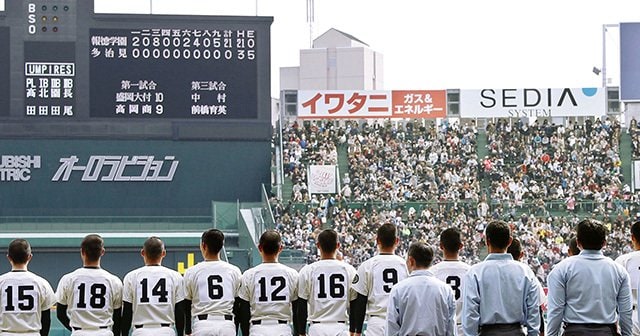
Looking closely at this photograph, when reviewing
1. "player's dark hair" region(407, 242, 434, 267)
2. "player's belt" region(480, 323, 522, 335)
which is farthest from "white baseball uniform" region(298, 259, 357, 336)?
"player's belt" region(480, 323, 522, 335)

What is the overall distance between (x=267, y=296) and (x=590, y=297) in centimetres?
317

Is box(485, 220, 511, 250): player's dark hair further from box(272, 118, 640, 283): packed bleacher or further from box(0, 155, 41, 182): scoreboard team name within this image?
box(0, 155, 41, 182): scoreboard team name

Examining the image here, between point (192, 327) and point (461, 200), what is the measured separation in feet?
85.0

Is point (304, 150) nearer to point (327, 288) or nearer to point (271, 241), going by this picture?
point (327, 288)

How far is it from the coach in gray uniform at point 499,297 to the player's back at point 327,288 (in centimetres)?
234

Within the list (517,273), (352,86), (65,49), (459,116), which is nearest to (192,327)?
(517,273)

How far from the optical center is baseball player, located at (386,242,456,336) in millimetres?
9703

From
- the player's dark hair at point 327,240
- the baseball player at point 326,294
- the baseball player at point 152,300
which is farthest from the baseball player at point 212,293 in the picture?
the player's dark hair at point 327,240

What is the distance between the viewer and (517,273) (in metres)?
9.74

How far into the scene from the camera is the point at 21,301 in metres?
11.7

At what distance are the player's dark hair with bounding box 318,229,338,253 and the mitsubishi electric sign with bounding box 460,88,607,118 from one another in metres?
31.8

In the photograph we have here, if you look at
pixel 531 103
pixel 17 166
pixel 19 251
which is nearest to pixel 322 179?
pixel 531 103

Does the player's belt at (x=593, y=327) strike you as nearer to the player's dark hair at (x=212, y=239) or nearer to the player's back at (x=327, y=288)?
the player's back at (x=327, y=288)

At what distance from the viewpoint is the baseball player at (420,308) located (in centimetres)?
970
